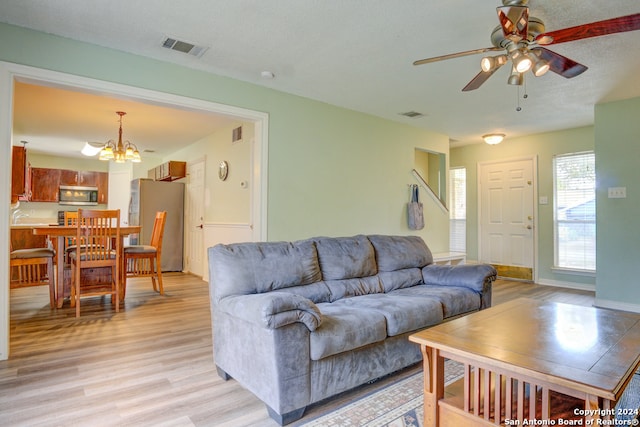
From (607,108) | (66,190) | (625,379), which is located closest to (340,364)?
(625,379)

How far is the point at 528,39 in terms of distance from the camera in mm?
2297

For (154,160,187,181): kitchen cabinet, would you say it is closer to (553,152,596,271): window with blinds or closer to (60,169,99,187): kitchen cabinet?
(60,169,99,187): kitchen cabinet

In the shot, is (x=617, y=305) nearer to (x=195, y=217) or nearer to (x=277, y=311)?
(x=277, y=311)

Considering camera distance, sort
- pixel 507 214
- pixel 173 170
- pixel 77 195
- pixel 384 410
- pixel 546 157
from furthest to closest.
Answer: pixel 77 195, pixel 173 170, pixel 507 214, pixel 546 157, pixel 384 410

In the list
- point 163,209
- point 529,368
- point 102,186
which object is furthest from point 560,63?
point 102,186

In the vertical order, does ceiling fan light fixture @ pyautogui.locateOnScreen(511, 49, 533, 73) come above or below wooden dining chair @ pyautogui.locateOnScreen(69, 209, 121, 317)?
above

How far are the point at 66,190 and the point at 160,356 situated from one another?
7.38 metres

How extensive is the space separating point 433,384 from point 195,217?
5794mm

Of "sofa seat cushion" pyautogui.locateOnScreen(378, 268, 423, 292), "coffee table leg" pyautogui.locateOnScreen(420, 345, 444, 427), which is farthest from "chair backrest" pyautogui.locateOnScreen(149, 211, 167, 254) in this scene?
"coffee table leg" pyautogui.locateOnScreen(420, 345, 444, 427)

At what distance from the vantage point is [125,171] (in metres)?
8.50

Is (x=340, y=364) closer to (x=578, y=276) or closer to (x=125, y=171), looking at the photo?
(x=578, y=276)

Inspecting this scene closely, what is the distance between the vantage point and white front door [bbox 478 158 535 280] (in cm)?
616

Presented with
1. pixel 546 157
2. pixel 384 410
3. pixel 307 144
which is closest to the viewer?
pixel 384 410

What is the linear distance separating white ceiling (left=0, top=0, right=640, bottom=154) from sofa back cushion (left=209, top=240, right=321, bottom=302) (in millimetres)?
1658
